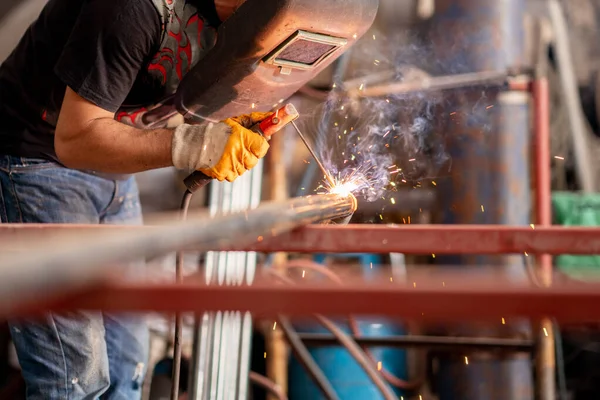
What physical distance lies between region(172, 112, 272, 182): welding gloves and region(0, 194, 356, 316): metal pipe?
1.25 feet

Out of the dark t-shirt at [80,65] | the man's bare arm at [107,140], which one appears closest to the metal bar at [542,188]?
the dark t-shirt at [80,65]

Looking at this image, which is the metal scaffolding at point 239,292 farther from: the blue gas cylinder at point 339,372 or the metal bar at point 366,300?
the blue gas cylinder at point 339,372

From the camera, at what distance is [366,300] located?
792 millimetres

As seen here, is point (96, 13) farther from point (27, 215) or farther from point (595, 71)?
point (595, 71)

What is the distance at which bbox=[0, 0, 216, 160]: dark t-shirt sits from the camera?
1489 mm

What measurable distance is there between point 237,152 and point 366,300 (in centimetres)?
75

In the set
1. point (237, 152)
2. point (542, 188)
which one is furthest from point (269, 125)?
point (542, 188)

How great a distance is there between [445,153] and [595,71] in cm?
215

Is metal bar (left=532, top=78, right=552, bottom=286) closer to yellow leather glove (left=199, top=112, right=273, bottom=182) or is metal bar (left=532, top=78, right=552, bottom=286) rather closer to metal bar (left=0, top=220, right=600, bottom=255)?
metal bar (left=0, top=220, right=600, bottom=255)

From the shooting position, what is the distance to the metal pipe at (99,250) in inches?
25.1

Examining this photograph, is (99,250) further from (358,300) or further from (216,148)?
(216,148)

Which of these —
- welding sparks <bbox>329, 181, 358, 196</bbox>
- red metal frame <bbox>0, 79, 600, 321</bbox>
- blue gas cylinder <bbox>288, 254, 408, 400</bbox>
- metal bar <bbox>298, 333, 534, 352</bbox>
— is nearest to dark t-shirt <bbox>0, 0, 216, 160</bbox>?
welding sparks <bbox>329, 181, 358, 196</bbox>

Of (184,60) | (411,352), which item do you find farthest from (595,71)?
(184,60)

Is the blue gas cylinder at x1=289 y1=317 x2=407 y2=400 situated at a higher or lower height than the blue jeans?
lower
